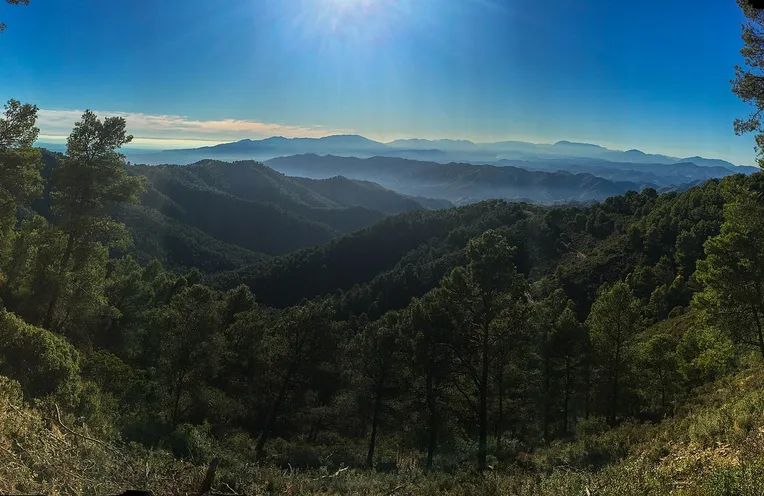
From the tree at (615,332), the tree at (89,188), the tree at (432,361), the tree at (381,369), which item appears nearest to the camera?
the tree at (89,188)

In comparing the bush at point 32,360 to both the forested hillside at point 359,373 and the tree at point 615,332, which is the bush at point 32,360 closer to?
the forested hillside at point 359,373

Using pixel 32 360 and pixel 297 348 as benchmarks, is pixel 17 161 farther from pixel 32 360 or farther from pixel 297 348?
pixel 297 348

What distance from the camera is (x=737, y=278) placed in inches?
716

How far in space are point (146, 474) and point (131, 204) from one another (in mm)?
18865

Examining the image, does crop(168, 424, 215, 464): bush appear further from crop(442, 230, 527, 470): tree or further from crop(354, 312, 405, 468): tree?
crop(354, 312, 405, 468): tree

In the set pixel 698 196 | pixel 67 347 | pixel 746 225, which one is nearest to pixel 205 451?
pixel 67 347

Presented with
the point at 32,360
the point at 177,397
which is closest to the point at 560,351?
the point at 177,397

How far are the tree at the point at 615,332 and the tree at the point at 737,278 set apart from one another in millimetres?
3689

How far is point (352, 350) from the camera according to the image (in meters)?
30.0

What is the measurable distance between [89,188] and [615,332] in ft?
90.7

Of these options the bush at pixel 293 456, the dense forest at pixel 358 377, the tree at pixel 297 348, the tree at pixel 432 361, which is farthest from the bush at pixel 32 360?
the tree at pixel 432 361

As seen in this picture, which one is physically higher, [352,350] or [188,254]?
[352,350]

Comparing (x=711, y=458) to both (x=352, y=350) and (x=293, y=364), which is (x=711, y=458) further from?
(x=352, y=350)

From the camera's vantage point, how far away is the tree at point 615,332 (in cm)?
2266
